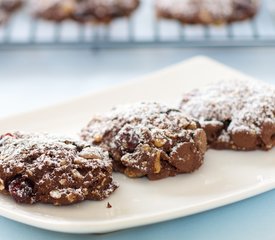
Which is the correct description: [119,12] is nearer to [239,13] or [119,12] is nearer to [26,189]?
[239,13]

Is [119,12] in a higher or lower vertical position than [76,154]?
higher

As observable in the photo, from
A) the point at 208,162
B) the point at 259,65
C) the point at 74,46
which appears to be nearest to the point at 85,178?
the point at 208,162

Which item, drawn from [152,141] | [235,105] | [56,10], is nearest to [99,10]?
[56,10]

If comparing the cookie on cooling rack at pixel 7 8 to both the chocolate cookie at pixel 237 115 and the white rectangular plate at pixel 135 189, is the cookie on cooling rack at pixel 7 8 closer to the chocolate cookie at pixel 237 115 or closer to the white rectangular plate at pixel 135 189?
the white rectangular plate at pixel 135 189

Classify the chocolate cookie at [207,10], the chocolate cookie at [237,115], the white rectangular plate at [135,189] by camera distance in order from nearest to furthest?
the white rectangular plate at [135,189], the chocolate cookie at [237,115], the chocolate cookie at [207,10]

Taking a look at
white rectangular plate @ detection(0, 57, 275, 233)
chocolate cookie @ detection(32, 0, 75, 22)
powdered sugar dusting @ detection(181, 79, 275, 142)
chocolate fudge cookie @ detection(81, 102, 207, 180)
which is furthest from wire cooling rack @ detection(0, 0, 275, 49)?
chocolate fudge cookie @ detection(81, 102, 207, 180)

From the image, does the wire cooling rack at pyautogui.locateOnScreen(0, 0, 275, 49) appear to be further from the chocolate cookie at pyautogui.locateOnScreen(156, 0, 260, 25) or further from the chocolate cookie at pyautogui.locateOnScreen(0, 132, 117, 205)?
the chocolate cookie at pyautogui.locateOnScreen(0, 132, 117, 205)

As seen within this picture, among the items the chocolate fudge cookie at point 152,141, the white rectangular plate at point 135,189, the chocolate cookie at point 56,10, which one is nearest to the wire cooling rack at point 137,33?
the chocolate cookie at point 56,10
